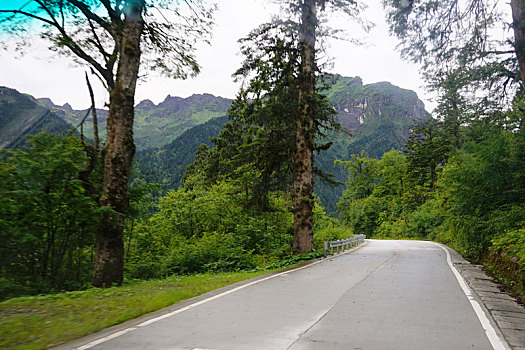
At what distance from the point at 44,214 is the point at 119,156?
90.6 inches

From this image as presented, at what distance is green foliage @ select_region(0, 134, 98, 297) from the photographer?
7.78 metres

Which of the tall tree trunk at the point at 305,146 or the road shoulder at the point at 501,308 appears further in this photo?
the tall tree trunk at the point at 305,146

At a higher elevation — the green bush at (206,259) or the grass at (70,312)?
the grass at (70,312)

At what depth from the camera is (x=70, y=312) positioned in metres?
5.59

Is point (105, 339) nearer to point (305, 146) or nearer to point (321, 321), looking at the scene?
point (321, 321)

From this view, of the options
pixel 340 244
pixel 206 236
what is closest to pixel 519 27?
pixel 340 244

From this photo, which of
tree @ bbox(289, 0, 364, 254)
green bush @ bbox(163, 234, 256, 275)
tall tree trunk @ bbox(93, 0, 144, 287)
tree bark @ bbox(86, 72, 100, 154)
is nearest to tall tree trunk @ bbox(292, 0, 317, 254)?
tree @ bbox(289, 0, 364, 254)

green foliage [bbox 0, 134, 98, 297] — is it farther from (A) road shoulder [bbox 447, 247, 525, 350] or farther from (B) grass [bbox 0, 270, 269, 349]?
(A) road shoulder [bbox 447, 247, 525, 350]

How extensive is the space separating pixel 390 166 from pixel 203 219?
49.3 metres

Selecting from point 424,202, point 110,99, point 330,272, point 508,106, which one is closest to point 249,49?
point 110,99

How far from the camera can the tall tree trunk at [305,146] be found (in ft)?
49.1

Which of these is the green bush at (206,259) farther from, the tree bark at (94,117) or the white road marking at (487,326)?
the white road marking at (487,326)

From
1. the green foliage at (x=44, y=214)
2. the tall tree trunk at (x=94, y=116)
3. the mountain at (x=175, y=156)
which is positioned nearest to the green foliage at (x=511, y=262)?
the green foliage at (x=44, y=214)

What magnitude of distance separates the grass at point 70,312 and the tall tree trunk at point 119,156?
151 centimetres
